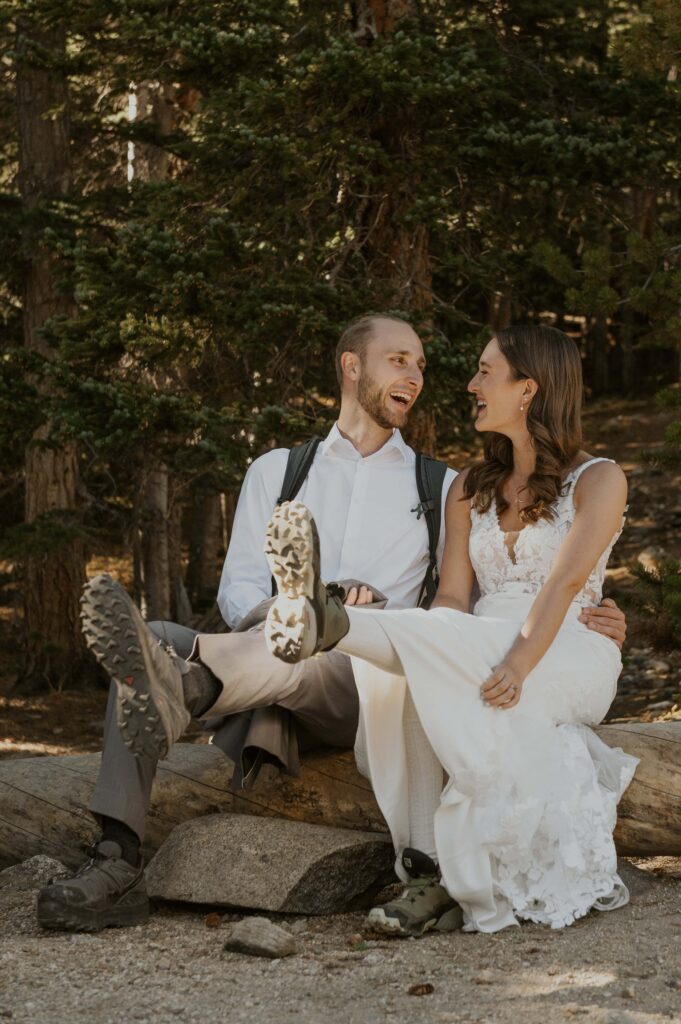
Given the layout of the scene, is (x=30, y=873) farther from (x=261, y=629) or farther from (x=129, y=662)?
(x=129, y=662)

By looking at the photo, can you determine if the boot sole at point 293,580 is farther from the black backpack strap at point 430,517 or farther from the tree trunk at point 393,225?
the tree trunk at point 393,225

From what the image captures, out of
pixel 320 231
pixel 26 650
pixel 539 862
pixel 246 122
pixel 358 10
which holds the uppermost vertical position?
pixel 358 10

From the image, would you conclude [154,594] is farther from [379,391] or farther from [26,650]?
[379,391]

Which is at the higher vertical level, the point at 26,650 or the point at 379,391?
the point at 379,391

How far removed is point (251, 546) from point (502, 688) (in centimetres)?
144

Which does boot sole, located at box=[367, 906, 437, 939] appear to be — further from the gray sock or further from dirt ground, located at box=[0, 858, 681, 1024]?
the gray sock

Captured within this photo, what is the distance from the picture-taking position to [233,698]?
13.3ft

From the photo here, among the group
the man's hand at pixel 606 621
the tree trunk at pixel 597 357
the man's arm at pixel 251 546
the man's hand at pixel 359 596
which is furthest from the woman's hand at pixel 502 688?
the tree trunk at pixel 597 357

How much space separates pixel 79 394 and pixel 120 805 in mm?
4569

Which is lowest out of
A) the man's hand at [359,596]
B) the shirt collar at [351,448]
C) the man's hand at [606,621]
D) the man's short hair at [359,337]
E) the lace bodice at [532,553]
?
the man's hand at [606,621]

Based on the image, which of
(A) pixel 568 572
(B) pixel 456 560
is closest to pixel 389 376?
(B) pixel 456 560

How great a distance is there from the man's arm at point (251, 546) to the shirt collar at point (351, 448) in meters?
0.22

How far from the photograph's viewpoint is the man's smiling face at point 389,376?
5.21 m

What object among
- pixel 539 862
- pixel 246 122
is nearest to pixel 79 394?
pixel 246 122
